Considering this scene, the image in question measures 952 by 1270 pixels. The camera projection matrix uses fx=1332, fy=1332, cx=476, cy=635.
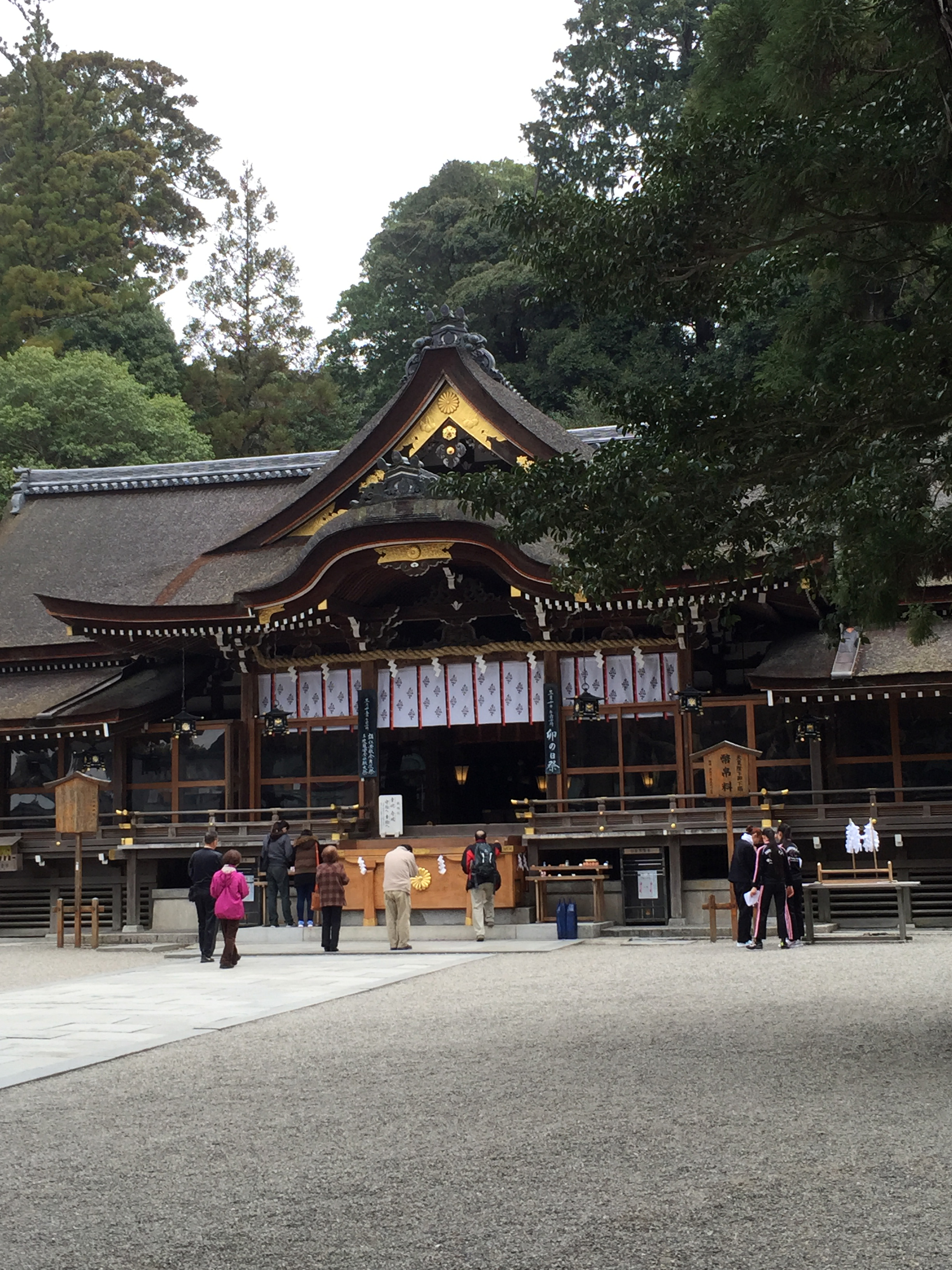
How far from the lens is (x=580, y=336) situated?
41.2 meters

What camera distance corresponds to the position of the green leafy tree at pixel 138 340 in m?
44.6

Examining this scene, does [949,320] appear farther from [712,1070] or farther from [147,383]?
[147,383]

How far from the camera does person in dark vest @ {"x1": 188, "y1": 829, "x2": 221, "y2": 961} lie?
1569cm

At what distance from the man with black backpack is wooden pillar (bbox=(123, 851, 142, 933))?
19.1 ft

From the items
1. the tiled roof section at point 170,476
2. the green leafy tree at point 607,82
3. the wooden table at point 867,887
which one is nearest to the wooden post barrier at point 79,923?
the wooden table at point 867,887

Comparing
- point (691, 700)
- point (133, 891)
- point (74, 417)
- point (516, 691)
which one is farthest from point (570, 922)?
point (74, 417)

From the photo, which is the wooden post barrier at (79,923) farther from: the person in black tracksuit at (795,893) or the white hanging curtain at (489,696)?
the person in black tracksuit at (795,893)

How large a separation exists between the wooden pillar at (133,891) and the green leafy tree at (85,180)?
27.9 metres

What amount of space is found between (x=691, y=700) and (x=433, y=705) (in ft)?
14.0

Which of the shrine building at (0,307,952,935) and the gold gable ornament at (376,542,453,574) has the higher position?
the gold gable ornament at (376,542,453,574)

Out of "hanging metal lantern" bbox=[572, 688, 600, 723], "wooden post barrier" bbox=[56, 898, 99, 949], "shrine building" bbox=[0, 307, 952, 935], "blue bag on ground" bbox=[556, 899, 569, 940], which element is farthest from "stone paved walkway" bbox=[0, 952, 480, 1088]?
"hanging metal lantern" bbox=[572, 688, 600, 723]

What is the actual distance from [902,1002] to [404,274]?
129ft

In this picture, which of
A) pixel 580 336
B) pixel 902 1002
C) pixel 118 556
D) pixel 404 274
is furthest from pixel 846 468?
pixel 404 274

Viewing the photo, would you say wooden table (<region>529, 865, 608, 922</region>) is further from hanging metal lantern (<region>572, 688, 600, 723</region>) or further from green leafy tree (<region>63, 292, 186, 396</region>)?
green leafy tree (<region>63, 292, 186, 396</region>)
